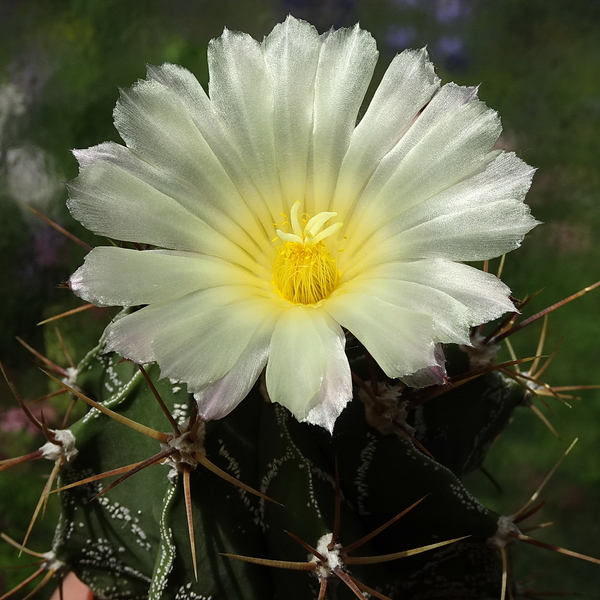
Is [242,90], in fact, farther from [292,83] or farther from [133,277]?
[133,277]

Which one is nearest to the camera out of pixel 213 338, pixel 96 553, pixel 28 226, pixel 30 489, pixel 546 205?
pixel 213 338

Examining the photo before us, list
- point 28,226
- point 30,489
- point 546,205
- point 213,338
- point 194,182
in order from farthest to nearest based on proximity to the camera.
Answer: point 546,205 → point 28,226 → point 30,489 → point 194,182 → point 213,338

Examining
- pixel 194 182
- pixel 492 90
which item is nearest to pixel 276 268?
pixel 194 182

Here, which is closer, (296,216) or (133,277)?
(133,277)

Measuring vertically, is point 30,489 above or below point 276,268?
below

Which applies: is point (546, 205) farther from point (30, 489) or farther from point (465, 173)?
point (30, 489)

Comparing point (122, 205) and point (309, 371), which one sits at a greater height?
point (122, 205)

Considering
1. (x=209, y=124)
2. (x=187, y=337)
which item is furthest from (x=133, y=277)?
(x=209, y=124)

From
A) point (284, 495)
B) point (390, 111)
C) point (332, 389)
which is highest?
point (390, 111)

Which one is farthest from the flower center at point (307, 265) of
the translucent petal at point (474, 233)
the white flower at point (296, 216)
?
the translucent petal at point (474, 233)
